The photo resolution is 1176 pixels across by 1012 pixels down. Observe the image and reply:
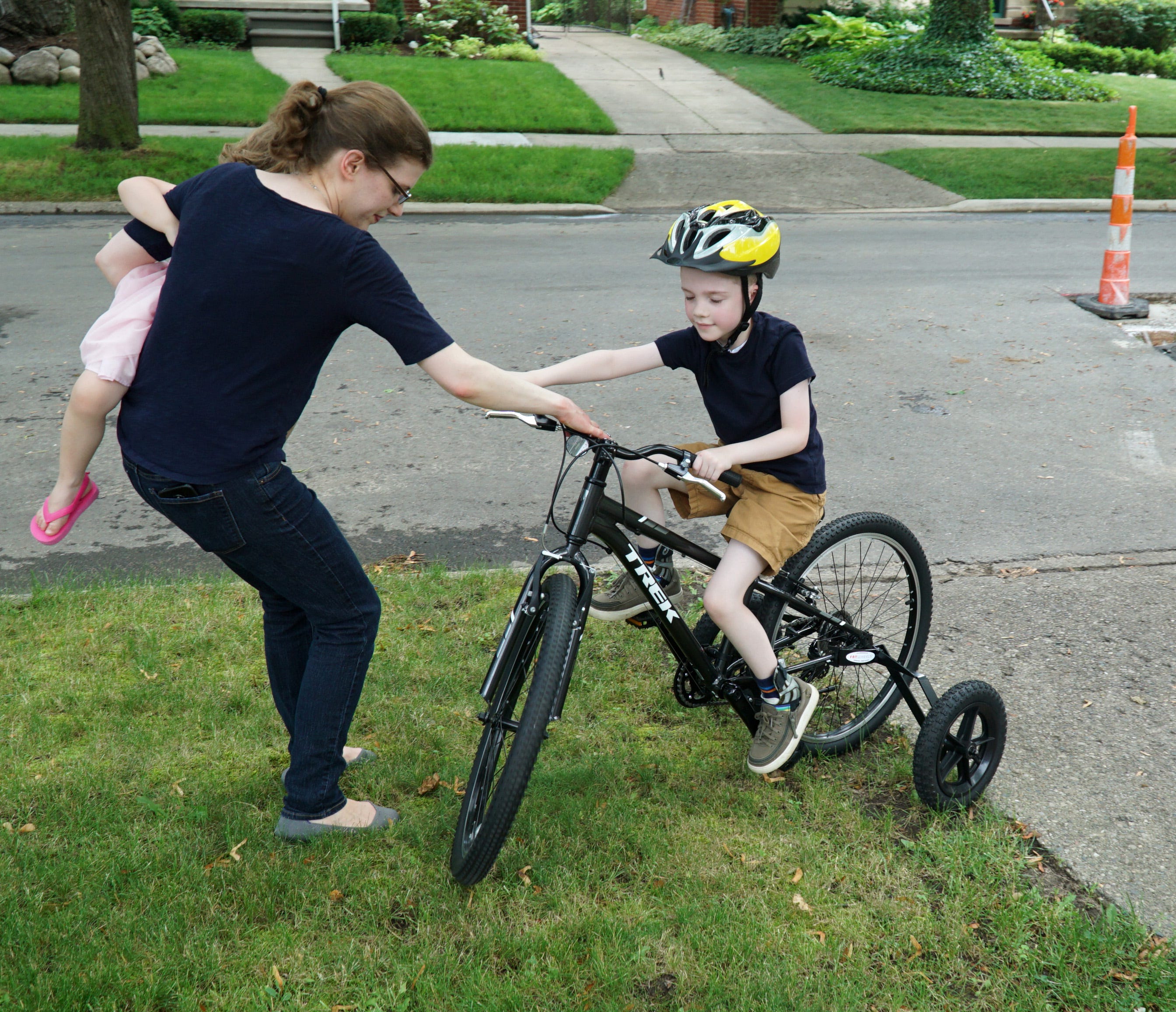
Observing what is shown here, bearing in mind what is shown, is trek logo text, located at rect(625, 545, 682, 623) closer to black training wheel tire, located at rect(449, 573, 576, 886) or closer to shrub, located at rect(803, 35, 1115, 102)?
black training wheel tire, located at rect(449, 573, 576, 886)

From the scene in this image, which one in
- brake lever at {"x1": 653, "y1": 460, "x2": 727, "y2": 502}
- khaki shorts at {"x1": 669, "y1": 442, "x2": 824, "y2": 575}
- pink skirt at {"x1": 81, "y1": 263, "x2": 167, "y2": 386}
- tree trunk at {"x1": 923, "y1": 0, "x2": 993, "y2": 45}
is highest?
tree trunk at {"x1": 923, "y1": 0, "x2": 993, "y2": 45}

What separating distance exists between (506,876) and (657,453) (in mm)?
1306

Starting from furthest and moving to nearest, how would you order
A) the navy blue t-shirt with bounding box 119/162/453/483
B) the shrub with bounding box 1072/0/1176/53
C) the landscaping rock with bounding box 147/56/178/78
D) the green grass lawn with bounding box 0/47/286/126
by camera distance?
the shrub with bounding box 1072/0/1176/53, the landscaping rock with bounding box 147/56/178/78, the green grass lawn with bounding box 0/47/286/126, the navy blue t-shirt with bounding box 119/162/453/483

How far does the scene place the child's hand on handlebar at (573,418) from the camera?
281cm

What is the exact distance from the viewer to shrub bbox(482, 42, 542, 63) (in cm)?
2375

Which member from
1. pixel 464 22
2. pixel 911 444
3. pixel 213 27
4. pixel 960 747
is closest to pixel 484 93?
pixel 464 22

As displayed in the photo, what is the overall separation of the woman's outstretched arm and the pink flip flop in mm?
1006

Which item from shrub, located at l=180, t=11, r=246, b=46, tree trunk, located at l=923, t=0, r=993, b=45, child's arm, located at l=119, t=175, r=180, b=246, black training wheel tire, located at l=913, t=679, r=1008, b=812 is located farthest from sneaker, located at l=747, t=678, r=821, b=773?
shrub, located at l=180, t=11, r=246, b=46

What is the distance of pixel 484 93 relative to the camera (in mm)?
19125

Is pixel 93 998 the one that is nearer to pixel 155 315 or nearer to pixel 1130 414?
pixel 155 315

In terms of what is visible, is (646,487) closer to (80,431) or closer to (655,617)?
(655,617)

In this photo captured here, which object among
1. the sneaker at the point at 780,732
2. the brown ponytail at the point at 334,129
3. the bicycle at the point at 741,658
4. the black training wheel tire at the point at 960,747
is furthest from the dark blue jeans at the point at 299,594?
the black training wheel tire at the point at 960,747

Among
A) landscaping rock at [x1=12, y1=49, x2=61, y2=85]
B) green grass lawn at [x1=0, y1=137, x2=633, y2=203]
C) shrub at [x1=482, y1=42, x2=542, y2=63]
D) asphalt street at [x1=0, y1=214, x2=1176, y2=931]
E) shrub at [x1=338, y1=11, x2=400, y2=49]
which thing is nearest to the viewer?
asphalt street at [x1=0, y1=214, x2=1176, y2=931]

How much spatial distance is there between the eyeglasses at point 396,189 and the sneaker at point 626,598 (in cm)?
141
